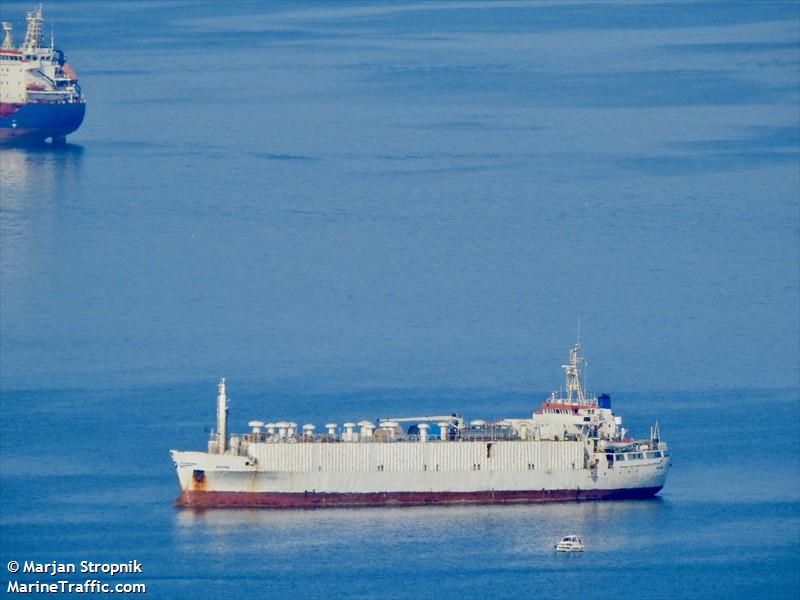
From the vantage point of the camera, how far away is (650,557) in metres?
87.3

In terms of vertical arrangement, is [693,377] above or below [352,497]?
above

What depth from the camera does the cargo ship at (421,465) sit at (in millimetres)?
91250

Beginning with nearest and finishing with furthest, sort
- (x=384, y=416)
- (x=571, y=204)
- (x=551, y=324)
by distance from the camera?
(x=384, y=416) → (x=551, y=324) → (x=571, y=204)

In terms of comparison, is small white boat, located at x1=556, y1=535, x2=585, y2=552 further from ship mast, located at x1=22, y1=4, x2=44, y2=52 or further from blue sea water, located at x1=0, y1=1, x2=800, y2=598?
ship mast, located at x1=22, y1=4, x2=44, y2=52

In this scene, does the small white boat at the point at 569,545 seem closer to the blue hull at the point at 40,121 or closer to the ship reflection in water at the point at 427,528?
the ship reflection in water at the point at 427,528

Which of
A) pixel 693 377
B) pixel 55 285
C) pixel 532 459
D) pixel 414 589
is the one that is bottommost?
pixel 414 589

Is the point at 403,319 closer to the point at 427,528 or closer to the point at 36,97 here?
the point at 427,528

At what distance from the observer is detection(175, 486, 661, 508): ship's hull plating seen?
299 ft

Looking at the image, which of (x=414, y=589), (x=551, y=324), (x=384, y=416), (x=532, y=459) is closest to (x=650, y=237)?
(x=551, y=324)

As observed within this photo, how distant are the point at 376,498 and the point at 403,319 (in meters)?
33.3

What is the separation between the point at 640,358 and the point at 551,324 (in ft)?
29.5

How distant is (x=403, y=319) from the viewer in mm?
124688

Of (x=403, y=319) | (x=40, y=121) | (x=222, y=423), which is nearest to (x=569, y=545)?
(x=222, y=423)

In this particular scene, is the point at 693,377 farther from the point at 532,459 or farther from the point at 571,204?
the point at 571,204
